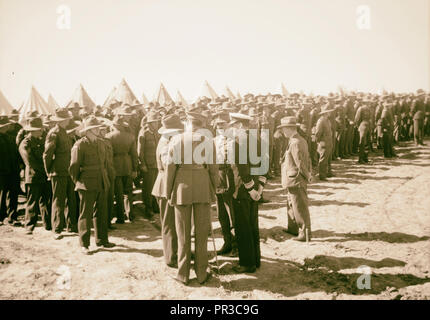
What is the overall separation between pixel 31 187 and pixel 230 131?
5.41 meters

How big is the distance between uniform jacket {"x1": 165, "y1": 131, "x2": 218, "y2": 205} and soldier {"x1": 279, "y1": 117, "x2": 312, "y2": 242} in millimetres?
2463

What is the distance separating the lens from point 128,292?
5273 mm

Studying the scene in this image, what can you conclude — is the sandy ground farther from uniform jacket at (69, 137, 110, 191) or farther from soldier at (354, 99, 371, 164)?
soldier at (354, 99, 371, 164)

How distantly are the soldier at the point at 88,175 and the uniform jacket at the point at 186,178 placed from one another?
2.12m

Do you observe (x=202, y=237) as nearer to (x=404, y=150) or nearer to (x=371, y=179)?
(x=371, y=179)

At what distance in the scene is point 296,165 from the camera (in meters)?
7.30

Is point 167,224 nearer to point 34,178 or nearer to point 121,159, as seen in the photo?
point 121,159

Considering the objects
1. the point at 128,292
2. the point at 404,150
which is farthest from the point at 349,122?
the point at 128,292

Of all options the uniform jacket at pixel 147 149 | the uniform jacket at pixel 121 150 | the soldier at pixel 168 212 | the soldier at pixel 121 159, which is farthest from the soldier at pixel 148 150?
the soldier at pixel 168 212

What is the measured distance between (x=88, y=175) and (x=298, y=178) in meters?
4.49

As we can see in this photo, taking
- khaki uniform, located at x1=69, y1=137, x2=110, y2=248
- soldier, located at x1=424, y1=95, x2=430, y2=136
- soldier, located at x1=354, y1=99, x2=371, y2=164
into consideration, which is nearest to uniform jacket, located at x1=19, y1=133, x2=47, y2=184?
khaki uniform, located at x1=69, y1=137, x2=110, y2=248

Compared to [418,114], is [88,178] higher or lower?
lower

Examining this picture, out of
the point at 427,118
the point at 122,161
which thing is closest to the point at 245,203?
the point at 122,161

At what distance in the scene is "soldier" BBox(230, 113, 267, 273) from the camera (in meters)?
5.86
